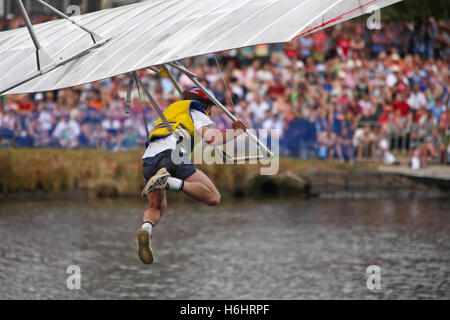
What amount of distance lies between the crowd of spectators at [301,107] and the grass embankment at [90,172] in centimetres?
58

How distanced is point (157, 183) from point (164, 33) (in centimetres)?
191

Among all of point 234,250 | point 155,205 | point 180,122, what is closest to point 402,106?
point 234,250

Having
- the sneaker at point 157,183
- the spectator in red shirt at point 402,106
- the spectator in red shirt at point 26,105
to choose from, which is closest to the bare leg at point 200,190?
the sneaker at point 157,183

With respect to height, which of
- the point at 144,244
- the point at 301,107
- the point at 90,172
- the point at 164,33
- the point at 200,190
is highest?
the point at 301,107

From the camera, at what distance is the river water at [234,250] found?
1173 inches

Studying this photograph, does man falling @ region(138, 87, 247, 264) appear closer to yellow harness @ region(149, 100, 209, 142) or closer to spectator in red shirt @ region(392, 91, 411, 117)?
yellow harness @ region(149, 100, 209, 142)

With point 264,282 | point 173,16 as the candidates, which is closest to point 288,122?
point 264,282

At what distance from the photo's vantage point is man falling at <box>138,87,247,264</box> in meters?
12.7

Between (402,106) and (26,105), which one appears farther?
(402,106)

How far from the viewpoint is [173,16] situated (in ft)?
44.7

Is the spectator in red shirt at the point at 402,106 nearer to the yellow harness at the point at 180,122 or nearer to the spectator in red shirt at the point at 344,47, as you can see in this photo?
the spectator in red shirt at the point at 344,47

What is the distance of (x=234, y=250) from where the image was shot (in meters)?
34.0

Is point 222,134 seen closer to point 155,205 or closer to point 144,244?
point 155,205

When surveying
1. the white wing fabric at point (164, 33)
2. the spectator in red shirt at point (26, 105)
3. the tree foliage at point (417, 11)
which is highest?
the tree foliage at point (417, 11)
